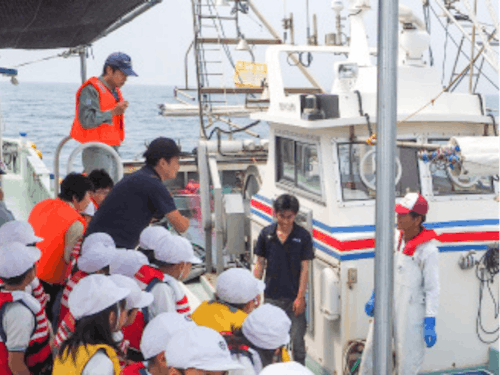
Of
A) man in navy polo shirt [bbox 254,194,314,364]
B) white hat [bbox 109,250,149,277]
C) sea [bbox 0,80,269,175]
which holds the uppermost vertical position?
white hat [bbox 109,250,149,277]

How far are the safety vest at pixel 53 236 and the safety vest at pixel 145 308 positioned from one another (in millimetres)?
821

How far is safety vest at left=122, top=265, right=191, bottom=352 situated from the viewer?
12.0 ft

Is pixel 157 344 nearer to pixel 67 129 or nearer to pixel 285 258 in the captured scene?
pixel 285 258

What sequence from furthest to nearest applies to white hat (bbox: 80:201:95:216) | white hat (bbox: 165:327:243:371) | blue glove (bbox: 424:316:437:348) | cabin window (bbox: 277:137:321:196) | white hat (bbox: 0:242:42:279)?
cabin window (bbox: 277:137:321:196) < white hat (bbox: 80:201:95:216) < blue glove (bbox: 424:316:437:348) < white hat (bbox: 0:242:42:279) < white hat (bbox: 165:327:243:371)

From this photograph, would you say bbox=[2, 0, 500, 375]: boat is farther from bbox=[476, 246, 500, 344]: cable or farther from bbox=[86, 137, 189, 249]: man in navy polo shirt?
bbox=[86, 137, 189, 249]: man in navy polo shirt

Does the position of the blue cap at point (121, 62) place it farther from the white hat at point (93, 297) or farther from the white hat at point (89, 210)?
the white hat at point (93, 297)

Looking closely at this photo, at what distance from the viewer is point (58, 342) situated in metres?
3.36

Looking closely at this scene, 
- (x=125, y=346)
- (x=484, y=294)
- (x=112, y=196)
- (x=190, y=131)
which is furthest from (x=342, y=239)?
(x=190, y=131)

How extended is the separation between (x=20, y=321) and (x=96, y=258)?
672 millimetres

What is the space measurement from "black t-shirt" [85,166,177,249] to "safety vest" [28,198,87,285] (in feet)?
0.63

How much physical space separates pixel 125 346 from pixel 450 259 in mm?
3354

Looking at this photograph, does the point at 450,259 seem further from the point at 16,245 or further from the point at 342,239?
the point at 16,245

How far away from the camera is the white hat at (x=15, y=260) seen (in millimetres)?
3471

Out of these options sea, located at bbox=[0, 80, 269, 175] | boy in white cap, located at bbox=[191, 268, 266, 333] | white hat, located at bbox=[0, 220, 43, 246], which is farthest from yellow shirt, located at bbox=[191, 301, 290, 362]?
sea, located at bbox=[0, 80, 269, 175]
